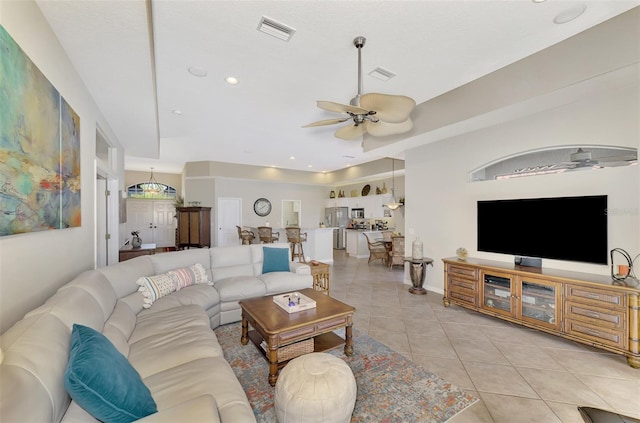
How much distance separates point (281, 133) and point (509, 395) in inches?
187

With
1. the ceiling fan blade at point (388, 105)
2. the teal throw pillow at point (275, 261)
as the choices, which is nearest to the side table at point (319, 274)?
the teal throw pillow at point (275, 261)

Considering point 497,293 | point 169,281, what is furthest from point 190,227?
point 497,293

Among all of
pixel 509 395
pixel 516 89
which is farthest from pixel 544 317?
pixel 516 89

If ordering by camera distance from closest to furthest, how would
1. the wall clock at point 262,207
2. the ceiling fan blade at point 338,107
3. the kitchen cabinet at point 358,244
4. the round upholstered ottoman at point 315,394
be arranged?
the round upholstered ottoman at point 315,394
the ceiling fan blade at point 338,107
the kitchen cabinet at point 358,244
the wall clock at point 262,207

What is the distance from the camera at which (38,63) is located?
1.69m

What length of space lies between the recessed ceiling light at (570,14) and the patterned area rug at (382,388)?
311 centimetres

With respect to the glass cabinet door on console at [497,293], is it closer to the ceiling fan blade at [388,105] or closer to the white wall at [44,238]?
the ceiling fan blade at [388,105]

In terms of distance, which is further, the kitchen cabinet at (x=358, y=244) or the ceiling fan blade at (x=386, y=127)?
the kitchen cabinet at (x=358, y=244)

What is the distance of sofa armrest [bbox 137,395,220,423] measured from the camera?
1123 mm

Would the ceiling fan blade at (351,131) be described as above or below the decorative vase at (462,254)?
above

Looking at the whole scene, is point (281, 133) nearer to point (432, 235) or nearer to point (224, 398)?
point (432, 235)

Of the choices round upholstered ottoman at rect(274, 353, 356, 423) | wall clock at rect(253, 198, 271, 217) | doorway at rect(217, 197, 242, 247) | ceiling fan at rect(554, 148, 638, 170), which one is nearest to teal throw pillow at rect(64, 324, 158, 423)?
round upholstered ottoman at rect(274, 353, 356, 423)

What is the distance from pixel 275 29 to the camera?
2129mm

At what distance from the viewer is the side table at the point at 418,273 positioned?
4.62 meters
